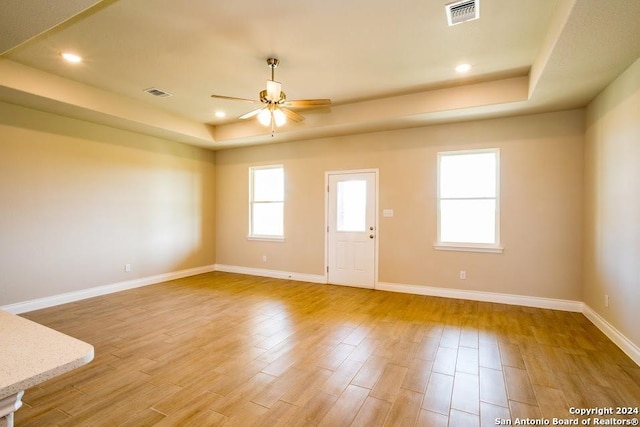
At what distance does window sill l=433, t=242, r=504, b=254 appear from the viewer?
15.4ft

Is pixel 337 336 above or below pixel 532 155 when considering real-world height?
below

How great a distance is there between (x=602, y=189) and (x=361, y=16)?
3.34 m

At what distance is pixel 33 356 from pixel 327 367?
225 cm

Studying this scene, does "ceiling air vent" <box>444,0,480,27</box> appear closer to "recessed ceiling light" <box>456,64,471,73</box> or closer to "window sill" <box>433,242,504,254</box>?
"recessed ceiling light" <box>456,64,471,73</box>

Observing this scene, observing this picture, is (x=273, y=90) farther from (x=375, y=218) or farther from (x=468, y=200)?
(x=468, y=200)

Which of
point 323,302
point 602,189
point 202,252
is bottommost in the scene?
point 323,302

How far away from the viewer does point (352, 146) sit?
5730mm

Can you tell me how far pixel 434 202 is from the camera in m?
5.09

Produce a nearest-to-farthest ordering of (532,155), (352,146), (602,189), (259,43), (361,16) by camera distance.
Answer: (361,16)
(259,43)
(602,189)
(532,155)
(352,146)

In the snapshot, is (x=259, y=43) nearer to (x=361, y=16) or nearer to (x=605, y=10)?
(x=361, y=16)

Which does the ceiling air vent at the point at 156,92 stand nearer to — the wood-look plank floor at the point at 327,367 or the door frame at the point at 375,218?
the door frame at the point at 375,218

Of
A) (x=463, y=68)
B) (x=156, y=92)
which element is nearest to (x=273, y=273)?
(x=156, y=92)

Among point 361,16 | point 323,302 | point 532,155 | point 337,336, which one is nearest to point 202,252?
point 323,302

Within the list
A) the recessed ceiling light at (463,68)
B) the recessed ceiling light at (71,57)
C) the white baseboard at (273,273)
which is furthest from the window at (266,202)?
the recessed ceiling light at (463,68)
